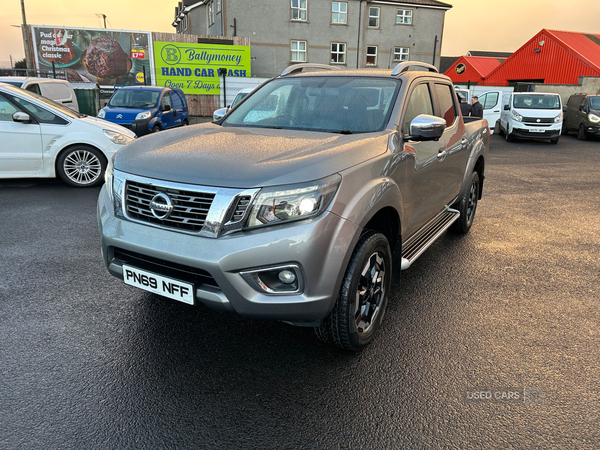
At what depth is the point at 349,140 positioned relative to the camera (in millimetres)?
3076

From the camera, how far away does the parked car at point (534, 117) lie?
57.2ft

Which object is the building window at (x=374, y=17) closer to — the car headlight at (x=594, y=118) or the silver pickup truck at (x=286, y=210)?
the car headlight at (x=594, y=118)

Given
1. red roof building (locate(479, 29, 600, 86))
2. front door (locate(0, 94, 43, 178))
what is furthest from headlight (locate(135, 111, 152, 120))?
red roof building (locate(479, 29, 600, 86))

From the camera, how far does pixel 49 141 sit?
7.80 metres

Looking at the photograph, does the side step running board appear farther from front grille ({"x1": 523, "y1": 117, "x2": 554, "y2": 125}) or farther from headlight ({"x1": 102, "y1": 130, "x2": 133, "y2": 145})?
front grille ({"x1": 523, "y1": 117, "x2": 554, "y2": 125})

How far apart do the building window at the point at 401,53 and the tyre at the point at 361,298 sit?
38.7 m

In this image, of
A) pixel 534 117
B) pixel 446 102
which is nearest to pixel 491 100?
pixel 534 117

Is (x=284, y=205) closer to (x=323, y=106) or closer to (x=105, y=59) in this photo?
(x=323, y=106)

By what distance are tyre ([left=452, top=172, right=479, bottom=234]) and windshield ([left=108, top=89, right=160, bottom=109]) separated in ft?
34.8

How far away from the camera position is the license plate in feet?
8.65

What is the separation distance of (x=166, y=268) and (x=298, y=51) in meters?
36.1

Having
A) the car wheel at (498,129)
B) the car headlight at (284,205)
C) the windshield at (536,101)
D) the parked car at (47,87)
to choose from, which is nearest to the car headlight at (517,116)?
the windshield at (536,101)

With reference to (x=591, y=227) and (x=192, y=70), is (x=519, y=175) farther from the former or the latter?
(x=192, y=70)

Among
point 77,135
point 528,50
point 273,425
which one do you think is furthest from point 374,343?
point 528,50
